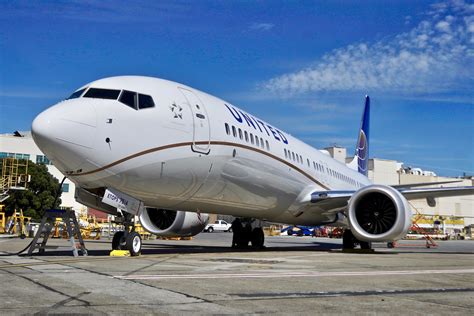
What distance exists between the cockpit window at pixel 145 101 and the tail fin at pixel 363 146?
21.2 metres

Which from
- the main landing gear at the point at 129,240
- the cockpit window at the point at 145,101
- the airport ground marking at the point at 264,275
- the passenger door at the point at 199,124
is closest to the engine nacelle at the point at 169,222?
the main landing gear at the point at 129,240

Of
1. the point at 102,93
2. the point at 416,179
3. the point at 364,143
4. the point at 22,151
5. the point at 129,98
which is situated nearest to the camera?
the point at 102,93

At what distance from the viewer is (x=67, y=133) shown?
9.71 metres

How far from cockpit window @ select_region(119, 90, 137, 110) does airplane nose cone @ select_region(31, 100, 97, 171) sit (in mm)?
811

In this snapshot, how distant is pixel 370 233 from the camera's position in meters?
15.8

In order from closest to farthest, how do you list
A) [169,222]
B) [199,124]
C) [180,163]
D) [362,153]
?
1. [180,163]
2. [199,124]
3. [169,222]
4. [362,153]

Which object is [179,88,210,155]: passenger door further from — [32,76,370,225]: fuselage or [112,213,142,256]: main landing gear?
[112,213,142,256]: main landing gear

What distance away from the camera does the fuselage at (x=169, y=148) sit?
10.0 metres

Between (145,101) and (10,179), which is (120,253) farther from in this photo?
(10,179)

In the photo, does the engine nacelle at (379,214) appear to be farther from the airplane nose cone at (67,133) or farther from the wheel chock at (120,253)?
the airplane nose cone at (67,133)

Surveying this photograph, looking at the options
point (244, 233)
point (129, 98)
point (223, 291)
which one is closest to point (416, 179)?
point (244, 233)

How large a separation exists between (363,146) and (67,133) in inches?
963

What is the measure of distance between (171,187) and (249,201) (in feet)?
11.9

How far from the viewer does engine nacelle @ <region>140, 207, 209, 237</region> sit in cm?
1515
